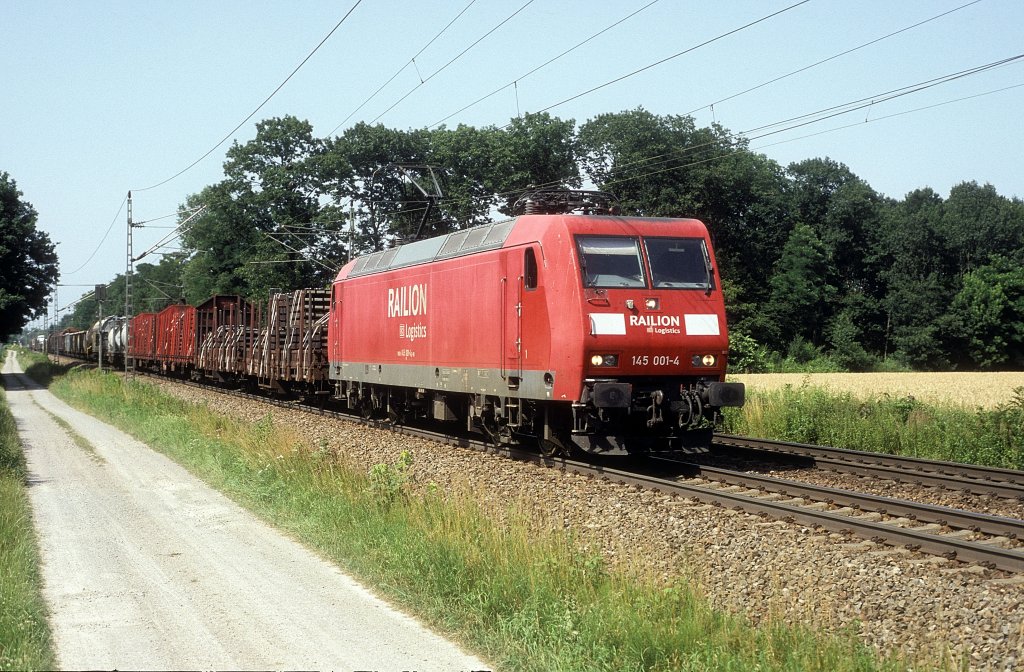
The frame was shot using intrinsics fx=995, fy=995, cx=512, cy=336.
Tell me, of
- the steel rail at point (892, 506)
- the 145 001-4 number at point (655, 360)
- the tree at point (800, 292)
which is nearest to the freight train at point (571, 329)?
the 145 001-4 number at point (655, 360)

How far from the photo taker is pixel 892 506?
10.5 meters

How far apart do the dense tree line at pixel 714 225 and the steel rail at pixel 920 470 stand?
1348 inches

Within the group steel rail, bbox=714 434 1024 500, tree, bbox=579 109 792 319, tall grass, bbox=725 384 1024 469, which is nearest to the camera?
steel rail, bbox=714 434 1024 500

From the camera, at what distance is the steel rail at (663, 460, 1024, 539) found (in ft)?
31.2

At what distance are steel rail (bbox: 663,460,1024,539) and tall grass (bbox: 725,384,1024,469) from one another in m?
4.33

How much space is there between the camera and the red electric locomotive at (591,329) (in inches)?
529

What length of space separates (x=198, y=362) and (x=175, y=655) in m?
36.6

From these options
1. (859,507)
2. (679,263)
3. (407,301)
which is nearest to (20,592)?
(859,507)

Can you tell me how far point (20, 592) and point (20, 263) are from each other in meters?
50.6

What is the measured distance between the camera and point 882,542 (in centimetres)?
913

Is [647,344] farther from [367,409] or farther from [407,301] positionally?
[367,409]

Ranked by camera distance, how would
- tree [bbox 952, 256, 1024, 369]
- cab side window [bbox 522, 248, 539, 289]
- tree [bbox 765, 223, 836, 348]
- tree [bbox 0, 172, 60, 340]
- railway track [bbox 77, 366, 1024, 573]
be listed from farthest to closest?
tree [bbox 952, 256, 1024, 369] → tree [bbox 765, 223, 836, 348] → tree [bbox 0, 172, 60, 340] → cab side window [bbox 522, 248, 539, 289] → railway track [bbox 77, 366, 1024, 573]

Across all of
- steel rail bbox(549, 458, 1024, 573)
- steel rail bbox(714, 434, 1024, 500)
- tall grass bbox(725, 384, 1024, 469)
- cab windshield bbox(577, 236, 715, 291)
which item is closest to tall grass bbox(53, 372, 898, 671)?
steel rail bbox(549, 458, 1024, 573)

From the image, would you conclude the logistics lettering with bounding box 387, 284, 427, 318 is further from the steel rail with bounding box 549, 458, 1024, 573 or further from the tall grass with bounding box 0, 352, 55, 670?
the tall grass with bounding box 0, 352, 55, 670
